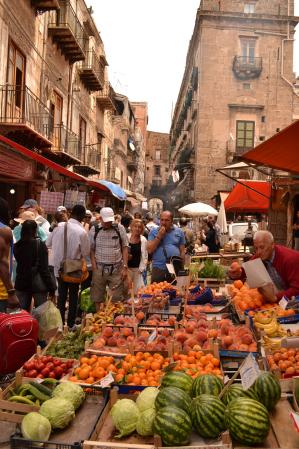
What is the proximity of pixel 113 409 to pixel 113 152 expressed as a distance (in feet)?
113

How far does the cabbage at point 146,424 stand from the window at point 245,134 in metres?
29.9

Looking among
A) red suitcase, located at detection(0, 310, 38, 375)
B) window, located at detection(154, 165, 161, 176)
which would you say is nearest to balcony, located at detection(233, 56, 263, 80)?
red suitcase, located at detection(0, 310, 38, 375)

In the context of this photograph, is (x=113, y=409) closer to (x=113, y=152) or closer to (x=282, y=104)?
(x=282, y=104)

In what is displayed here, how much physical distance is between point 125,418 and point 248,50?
32304mm

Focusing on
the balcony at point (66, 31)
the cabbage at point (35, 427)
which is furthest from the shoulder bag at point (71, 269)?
the balcony at point (66, 31)

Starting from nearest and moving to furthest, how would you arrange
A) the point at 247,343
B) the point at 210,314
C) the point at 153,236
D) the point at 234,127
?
the point at 247,343 < the point at 210,314 < the point at 153,236 < the point at 234,127

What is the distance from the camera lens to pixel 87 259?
29.7 feet

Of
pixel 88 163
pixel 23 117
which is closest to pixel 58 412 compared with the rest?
pixel 23 117

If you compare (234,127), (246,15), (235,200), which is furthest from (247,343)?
(246,15)

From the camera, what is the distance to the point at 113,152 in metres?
36.9

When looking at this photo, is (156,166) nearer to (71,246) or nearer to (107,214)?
(71,246)

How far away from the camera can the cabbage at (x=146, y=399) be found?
3.21 metres

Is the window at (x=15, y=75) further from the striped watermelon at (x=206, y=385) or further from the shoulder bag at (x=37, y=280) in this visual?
the striped watermelon at (x=206, y=385)

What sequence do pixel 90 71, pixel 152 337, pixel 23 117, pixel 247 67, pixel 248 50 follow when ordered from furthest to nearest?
pixel 248 50, pixel 247 67, pixel 90 71, pixel 23 117, pixel 152 337
